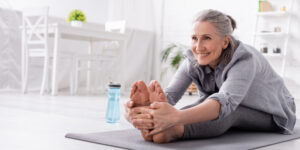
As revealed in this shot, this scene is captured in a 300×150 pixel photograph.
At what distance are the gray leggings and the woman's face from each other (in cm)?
24

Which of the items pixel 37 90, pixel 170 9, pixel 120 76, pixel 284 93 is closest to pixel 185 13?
pixel 170 9

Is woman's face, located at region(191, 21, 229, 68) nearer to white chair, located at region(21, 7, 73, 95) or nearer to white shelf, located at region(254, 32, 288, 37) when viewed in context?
white chair, located at region(21, 7, 73, 95)

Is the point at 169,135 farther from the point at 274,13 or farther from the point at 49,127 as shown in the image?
the point at 274,13

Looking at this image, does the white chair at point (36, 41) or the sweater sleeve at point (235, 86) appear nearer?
the sweater sleeve at point (235, 86)

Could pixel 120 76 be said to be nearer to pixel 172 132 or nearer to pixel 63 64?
pixel 63 64

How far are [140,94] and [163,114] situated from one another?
15cm

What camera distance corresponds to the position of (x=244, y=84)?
1.40 m

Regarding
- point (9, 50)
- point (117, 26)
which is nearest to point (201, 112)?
point (9, 50)

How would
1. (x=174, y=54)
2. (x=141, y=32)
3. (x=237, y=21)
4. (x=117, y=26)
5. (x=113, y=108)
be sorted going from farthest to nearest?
(x=141, y=32)
(x=174, y=54)
(x=237, y=21)
(x=117, y=26)
(x=113, y=108)

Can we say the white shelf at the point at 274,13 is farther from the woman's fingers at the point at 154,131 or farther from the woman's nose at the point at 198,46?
the woman's fingers at the point at 154,131

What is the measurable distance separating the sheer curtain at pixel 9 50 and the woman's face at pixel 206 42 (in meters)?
3.43

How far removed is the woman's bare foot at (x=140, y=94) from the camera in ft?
4.22

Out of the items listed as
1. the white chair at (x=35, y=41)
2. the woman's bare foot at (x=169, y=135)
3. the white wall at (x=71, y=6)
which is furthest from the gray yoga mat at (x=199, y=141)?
the white wall at (x=71, y=6)

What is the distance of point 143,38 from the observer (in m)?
6.15
